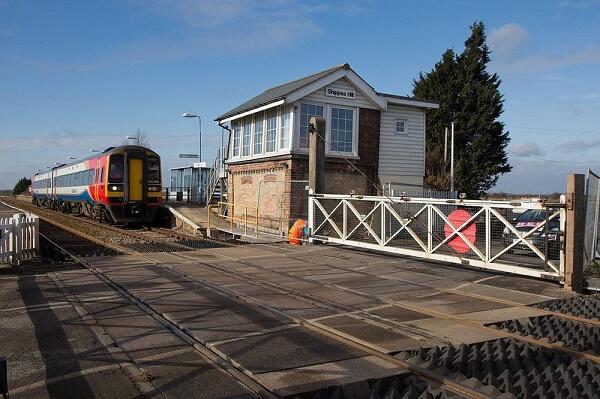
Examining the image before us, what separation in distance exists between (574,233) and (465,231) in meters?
2.33

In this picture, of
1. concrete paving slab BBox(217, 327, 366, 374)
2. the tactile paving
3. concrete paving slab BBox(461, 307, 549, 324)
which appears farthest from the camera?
concrete paving slab BBox(461, 307, 549, 324)

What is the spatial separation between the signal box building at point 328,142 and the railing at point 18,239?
7.95 m

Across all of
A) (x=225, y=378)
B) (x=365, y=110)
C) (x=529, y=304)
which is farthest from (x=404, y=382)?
(x=365, y=110)

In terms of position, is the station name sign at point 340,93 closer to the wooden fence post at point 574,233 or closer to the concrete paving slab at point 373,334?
the wooden fence post at point 574,233

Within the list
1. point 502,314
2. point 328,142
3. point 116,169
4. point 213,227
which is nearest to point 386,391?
point 502,314

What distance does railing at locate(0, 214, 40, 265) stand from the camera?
11727 millimetres

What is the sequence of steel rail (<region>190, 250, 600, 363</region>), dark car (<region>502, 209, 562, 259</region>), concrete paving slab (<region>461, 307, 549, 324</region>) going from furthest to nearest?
1. dark car (<region>502, 209, 562, 259</region>)
2. concrete paving slab (<region>461, 307, 549, 324</region>)
3. steel rail (<region>190, 250, 600, 363</region>)

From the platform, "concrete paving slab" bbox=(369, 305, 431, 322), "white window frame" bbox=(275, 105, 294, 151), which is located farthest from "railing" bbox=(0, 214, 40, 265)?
"white window frame" bbox=(275, 105, 294, 151)

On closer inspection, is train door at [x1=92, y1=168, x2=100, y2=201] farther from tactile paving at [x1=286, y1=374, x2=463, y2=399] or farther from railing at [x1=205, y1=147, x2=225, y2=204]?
tactile paving at [x1=286, y1=374, x2=463, y2=399]

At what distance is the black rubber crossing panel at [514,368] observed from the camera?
432 cm

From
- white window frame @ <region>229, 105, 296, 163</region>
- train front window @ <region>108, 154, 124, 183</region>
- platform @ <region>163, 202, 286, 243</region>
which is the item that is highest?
white window frame @ <region>229, 105, 296, 163</region>

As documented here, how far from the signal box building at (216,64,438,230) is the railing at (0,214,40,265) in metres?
7.95

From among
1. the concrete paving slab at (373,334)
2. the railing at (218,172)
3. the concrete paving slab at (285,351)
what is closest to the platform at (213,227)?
the railing at (218,172)

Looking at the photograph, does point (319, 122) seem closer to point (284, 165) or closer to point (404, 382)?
point (284, 165)
